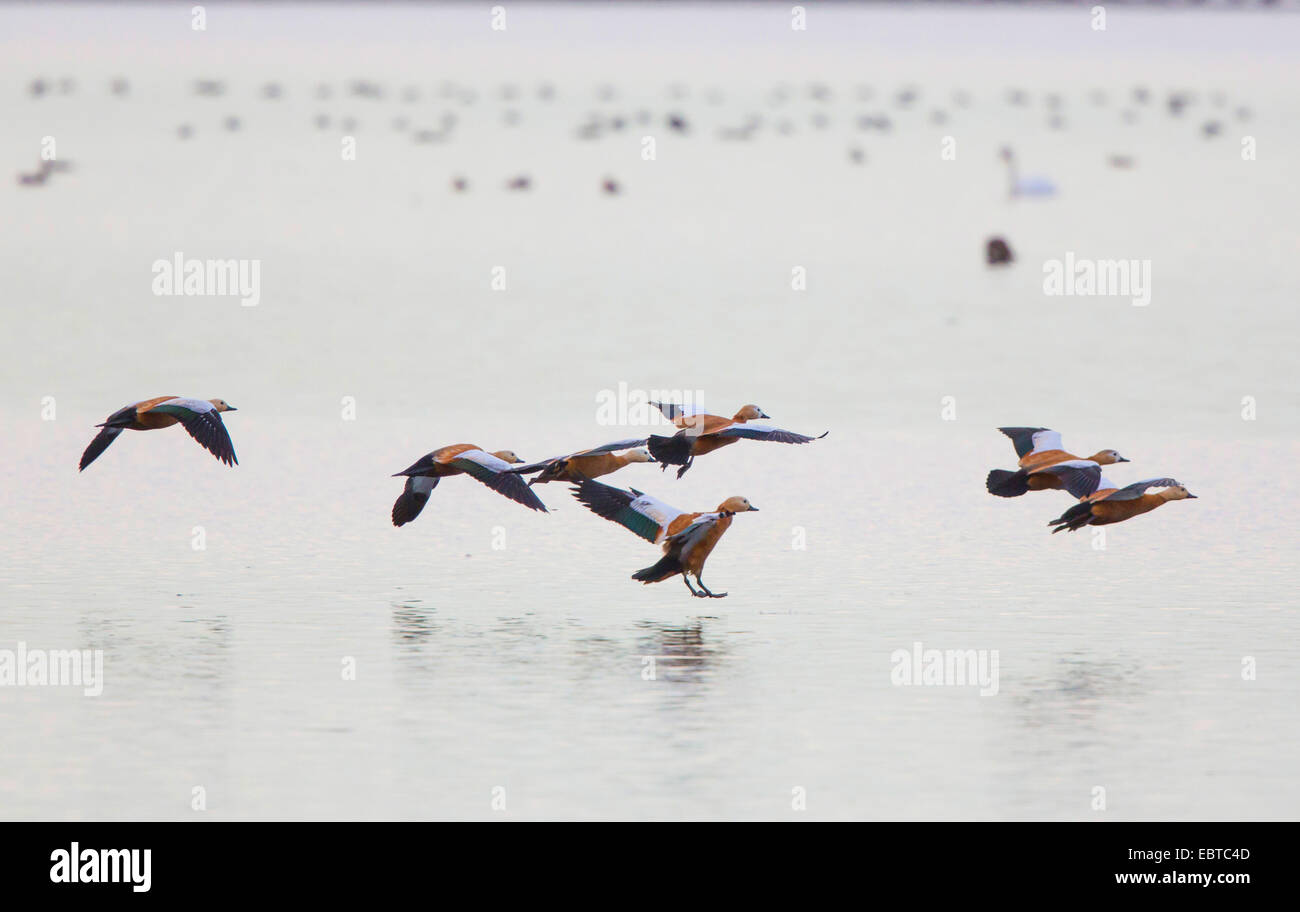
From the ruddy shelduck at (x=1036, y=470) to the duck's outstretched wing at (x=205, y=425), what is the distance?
5.62 metres

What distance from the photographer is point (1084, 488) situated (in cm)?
1627

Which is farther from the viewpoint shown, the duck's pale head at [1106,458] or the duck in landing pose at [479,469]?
the duck's pale head at [1106,458]

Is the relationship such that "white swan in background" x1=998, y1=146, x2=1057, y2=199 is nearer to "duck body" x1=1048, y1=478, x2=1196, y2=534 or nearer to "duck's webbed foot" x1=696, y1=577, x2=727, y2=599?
"duck body" x1=1048, y1=478, x2=1196, y2=534

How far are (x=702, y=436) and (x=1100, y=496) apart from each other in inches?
110

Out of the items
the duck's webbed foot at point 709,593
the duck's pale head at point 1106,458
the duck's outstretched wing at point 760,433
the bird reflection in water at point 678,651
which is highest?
the duck's outstretched wing at point 760,433

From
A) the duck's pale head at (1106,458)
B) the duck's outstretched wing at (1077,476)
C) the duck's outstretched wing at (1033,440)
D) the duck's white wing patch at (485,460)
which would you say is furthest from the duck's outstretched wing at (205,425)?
the duck's pale head at (1106,458)

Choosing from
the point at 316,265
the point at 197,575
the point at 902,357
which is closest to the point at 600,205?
the point at 316,265

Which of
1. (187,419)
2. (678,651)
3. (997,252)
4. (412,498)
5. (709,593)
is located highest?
(997,252)

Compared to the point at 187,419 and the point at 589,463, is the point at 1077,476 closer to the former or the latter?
the point at 589,463

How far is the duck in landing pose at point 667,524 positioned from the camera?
15.8 meters

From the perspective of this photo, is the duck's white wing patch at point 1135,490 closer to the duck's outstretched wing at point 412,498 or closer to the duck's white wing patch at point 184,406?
the duck's outstretched wing at point 412,498

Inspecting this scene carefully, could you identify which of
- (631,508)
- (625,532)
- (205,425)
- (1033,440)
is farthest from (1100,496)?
(205,425)
